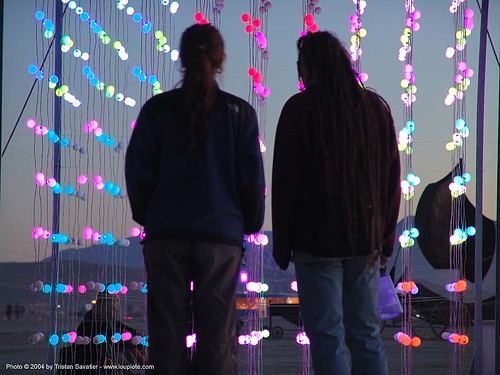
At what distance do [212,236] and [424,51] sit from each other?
2.50 meters

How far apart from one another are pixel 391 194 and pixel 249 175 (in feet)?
1.61

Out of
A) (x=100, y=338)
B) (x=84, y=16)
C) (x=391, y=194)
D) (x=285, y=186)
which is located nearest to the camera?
(x=285, y=186)

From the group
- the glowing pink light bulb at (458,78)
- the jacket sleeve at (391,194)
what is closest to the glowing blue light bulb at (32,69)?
the jacket sleeve at (391,194)

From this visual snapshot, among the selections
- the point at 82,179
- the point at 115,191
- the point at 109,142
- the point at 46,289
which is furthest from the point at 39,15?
the point at 46,289

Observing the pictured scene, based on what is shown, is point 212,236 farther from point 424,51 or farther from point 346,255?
point 424,51

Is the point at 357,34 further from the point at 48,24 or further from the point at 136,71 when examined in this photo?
the point at 48,24

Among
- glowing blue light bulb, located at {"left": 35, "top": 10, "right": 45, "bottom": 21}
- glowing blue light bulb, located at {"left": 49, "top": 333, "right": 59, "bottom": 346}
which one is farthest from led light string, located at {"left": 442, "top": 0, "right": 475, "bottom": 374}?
glowing blue light bulb, located at {"left": 35, "top": 10, "right": 45, "bottom": 21}

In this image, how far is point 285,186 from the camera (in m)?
2.22

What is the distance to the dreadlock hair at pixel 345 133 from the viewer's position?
2215 millimetres

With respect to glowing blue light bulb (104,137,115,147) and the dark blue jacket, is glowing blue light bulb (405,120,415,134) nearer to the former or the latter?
glowing blue light bulb (104,137,115,147)

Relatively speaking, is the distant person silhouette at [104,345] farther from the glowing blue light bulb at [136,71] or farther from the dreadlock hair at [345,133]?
the dreadlock hair at [345,133]

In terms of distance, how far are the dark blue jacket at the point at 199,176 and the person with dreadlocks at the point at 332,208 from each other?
0.35 ft

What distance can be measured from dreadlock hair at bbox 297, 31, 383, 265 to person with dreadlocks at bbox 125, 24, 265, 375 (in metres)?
0.22

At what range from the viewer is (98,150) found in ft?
12.7
